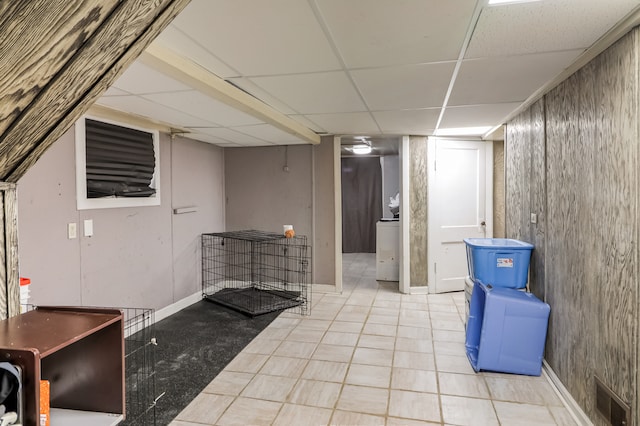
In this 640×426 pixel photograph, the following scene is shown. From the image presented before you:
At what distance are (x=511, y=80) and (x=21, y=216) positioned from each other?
136 inches

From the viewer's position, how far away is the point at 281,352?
10.6ft

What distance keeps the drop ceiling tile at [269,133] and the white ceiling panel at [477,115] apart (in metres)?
1.74

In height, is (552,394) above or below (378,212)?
below

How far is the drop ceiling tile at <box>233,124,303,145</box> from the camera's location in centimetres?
392

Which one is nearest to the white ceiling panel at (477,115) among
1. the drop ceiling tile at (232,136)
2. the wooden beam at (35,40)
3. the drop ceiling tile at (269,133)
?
the drop ceiling tile at (269,133)

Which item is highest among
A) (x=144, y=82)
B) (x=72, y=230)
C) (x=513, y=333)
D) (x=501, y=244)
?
(x=144, y=82)

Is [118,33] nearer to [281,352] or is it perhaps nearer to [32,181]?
[32,181]

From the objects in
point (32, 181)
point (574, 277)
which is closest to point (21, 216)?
point (32, 181)

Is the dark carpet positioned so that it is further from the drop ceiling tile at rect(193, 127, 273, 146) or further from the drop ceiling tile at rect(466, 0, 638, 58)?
the drop ceiling tile at rect(466, 0, 638, 58)

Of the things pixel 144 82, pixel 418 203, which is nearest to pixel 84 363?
pixel 144 82

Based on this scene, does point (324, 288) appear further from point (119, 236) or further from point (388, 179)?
point (388, 179)

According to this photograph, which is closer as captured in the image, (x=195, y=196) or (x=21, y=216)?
(x=21, y=216)

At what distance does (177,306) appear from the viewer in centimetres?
432

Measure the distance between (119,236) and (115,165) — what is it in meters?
0.64
